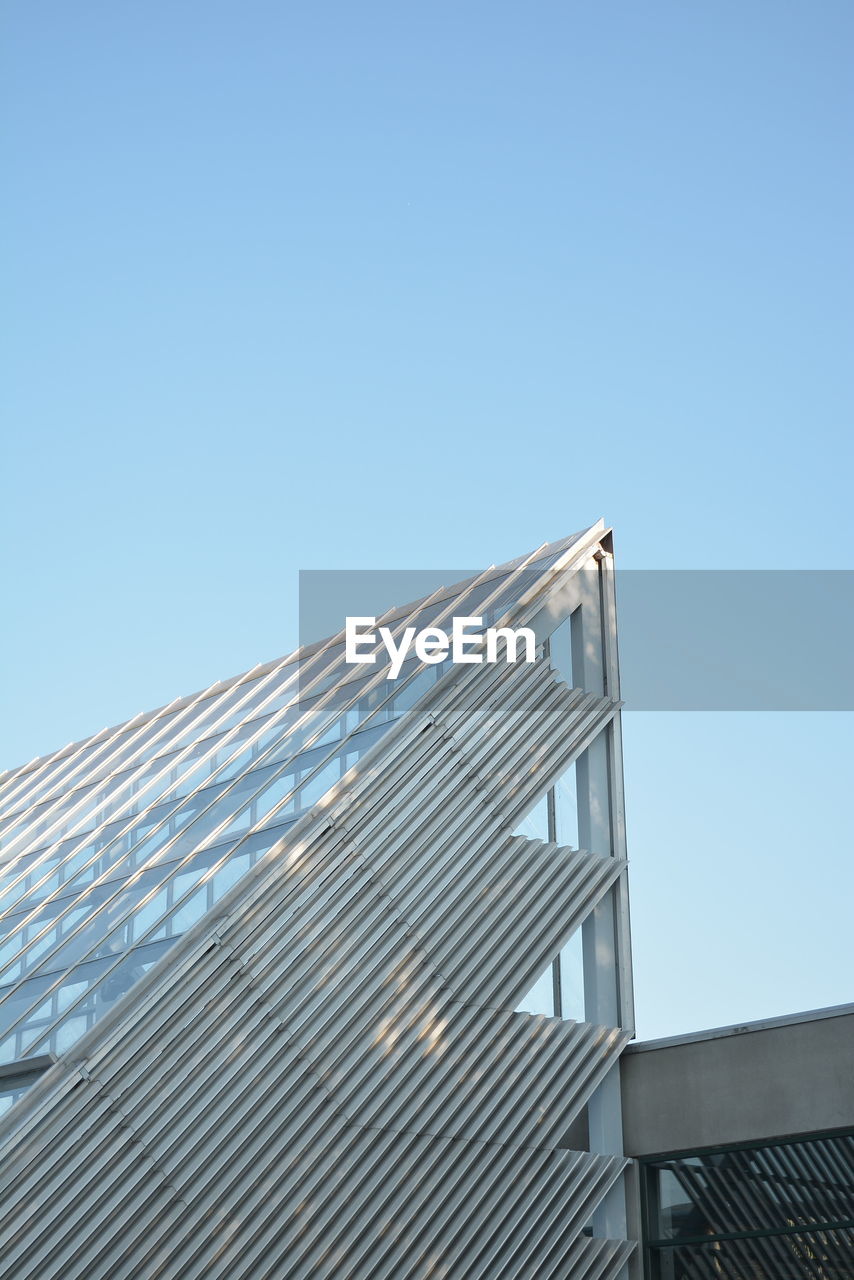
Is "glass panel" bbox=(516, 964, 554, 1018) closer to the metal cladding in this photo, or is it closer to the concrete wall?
the metal cladding

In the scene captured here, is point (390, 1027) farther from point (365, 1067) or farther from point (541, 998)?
point (541, 998)

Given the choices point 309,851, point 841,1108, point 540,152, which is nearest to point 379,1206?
point 309,851

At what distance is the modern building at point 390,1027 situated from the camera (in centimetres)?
966

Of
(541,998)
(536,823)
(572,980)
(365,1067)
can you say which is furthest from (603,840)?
(365,1067)

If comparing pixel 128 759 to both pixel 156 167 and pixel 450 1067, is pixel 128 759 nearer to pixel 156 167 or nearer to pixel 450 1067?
pixel 450 1067

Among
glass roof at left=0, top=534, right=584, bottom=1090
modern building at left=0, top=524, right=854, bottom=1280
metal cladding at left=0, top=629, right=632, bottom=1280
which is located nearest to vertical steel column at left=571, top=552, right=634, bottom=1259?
modern building at left=0, top=524, right=854, bottom=1280

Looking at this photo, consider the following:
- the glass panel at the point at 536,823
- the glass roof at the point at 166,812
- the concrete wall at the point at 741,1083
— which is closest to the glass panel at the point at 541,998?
the concrete wall at the point at 741,1083

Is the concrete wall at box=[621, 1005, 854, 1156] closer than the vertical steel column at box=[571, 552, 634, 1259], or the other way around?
the concrete wall at box=[621, 1005, 854, 1156]

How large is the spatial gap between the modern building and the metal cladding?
21 millimetres

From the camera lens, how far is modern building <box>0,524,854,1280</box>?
380 inches

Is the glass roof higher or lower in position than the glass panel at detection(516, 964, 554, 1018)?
higher

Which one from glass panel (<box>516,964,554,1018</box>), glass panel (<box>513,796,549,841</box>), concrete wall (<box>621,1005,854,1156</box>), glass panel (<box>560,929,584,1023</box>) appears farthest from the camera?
glass panel (<box>513,796,549,841</box>)

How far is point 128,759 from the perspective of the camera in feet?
47.2

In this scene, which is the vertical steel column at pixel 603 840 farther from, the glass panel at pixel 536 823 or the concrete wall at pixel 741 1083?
the glass panel at pixel 536 823
